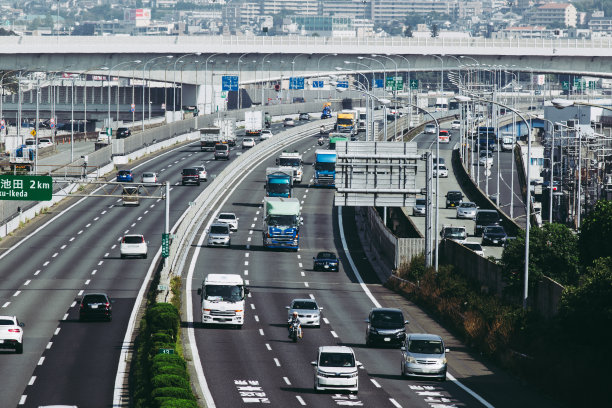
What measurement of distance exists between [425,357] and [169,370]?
35.7 ft

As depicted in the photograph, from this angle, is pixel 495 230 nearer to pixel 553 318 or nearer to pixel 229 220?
pixel 229 220

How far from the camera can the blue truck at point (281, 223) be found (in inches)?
3428

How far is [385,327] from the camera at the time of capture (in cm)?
5550

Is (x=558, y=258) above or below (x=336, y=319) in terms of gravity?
above

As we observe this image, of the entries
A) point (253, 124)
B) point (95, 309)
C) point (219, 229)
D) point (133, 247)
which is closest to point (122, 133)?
point (253, 124)

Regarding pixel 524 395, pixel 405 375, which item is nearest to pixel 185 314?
pixel 405 375

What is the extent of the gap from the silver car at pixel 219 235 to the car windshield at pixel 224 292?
30.8 metres

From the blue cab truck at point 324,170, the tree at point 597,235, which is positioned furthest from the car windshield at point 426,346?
the blue cab truck at point 324,170

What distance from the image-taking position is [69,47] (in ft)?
556

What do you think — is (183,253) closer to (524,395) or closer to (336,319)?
(336,319)

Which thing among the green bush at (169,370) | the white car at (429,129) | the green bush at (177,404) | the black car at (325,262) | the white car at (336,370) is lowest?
the black car at (325,262)

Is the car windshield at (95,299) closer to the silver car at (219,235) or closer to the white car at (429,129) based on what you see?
the silver car at (219,235)

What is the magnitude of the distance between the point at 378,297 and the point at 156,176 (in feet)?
175

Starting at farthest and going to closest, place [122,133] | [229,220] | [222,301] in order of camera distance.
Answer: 1. [122,133]
2. [229,220]
3. [222,301]
